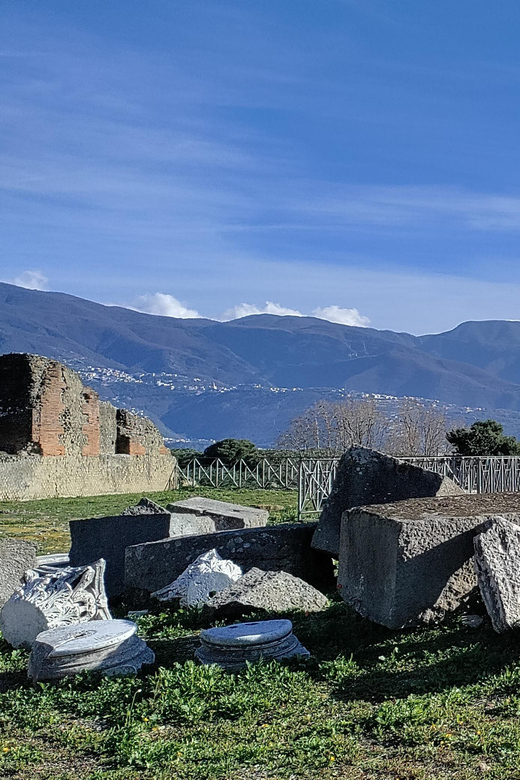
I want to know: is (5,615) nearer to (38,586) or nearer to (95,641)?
(38,586)

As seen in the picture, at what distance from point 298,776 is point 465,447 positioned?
1231 inches

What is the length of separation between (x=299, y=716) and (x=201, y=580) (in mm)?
3405

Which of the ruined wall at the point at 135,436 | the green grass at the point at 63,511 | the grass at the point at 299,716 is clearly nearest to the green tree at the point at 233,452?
the ruined wall at the point at 135,436

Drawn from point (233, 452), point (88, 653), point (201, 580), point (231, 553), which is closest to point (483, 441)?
point (233, 452)

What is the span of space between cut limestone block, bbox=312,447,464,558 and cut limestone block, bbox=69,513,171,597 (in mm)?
2179

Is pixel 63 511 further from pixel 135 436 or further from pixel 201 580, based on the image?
pixel 135 436

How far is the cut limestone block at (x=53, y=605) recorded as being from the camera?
721cm

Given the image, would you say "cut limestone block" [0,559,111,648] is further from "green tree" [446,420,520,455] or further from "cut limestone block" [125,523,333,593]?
"green tree" [446,420,520,455]

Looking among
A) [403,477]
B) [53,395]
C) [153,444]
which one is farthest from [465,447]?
[403,477]

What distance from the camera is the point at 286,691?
5.43 m

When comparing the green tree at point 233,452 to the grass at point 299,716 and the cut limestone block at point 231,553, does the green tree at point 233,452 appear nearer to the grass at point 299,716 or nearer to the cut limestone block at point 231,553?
the cut limestone block at point 231,553

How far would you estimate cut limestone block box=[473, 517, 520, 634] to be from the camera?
5898mm

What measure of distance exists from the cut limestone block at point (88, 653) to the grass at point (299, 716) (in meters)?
0.12

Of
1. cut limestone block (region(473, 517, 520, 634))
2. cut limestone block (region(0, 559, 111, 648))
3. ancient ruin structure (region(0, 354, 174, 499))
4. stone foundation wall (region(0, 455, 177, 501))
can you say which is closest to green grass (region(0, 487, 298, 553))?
stone foundation wall (region(0, 455, 177, 501))
